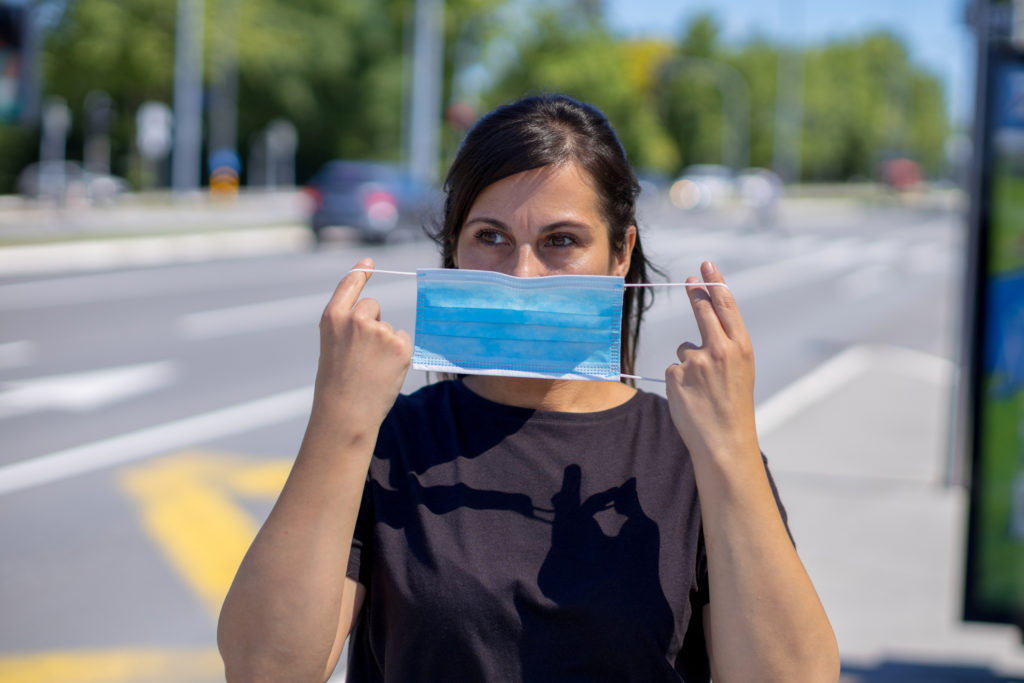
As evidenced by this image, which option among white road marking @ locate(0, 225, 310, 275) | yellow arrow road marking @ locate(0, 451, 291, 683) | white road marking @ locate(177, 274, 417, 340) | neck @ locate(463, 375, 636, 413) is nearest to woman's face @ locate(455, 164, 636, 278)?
neck @ locate(463, 375, 636, 413)

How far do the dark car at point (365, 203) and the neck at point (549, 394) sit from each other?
78.2 feet

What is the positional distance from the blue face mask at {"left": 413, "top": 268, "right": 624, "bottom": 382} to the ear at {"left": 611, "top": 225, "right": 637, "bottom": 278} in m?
0.12

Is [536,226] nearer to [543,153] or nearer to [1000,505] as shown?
[543,153]

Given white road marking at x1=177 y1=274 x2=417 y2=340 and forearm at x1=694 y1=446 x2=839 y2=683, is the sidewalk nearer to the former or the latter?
forearm at x1=694 y1=446 x2=839 y2=683

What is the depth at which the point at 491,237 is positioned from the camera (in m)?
2.24

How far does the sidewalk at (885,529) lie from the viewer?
5.01 m

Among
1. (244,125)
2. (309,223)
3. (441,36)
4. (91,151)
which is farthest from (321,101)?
(309,223)

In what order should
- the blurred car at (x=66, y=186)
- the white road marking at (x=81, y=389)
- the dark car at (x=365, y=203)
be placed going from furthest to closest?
the blurred car at (x=66, y=186), the dark car at (x=365, y=203), the white road marking at (x=81, y=389)

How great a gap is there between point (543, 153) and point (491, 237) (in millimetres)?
185

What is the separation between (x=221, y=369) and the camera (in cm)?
1187

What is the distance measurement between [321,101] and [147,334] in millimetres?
56579

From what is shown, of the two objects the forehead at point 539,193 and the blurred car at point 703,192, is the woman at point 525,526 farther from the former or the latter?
the blurred car at point 703,192

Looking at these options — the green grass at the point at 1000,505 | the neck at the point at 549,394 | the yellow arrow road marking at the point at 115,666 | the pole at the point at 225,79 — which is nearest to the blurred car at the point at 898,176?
the pole at the point at 225,79

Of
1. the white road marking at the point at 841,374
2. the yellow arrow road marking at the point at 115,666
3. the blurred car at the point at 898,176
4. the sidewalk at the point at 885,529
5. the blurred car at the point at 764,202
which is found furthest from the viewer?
the blurred car at the point at 898,176
